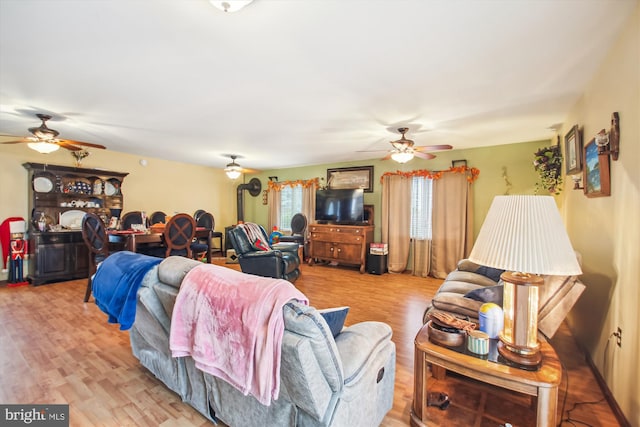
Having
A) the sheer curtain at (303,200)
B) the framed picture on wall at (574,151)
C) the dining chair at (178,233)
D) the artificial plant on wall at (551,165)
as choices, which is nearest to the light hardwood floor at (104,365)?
the dining chair at (178,233)

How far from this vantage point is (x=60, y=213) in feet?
15.5

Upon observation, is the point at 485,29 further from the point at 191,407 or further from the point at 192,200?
the point at 192,200

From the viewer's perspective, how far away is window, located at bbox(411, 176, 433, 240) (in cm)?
515

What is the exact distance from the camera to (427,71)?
2189 millimetres

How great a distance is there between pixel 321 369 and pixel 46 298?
447 cm

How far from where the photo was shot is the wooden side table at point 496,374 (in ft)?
3.85

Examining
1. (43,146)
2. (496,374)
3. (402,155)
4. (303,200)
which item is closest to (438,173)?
(402,155)

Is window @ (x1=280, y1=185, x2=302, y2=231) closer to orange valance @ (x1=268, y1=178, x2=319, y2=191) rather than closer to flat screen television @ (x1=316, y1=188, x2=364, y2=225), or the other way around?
orange valance @ (x1=268, y1=178, x2=319, y2=191)

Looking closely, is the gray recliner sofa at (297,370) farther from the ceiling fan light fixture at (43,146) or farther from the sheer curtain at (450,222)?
the sheer curtain at (450,222)

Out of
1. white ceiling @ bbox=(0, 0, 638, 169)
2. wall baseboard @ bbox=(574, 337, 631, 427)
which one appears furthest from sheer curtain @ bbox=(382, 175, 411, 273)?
wall baseboard @ bbox=(574, 337, 631, 427)

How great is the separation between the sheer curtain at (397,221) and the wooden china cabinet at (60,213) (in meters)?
5.27

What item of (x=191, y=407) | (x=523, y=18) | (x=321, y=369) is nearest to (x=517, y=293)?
(x=321, y=369)

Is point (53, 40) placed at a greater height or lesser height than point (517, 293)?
greater

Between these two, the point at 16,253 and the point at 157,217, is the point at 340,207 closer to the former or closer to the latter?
the point at 157,217
